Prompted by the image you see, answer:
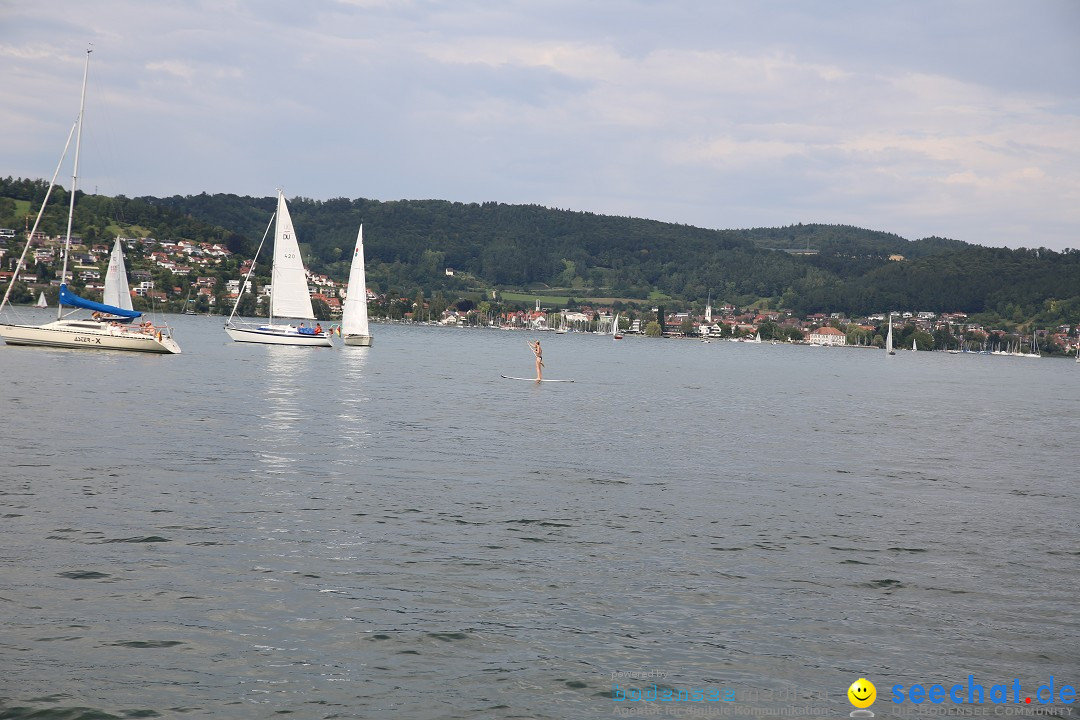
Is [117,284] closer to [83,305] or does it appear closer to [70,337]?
[83,305]

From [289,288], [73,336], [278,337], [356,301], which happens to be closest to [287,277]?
[289,288]

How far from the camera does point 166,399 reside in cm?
3681

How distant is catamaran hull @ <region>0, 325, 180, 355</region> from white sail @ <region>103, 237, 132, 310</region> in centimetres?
346

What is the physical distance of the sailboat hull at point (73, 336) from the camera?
61375 mm

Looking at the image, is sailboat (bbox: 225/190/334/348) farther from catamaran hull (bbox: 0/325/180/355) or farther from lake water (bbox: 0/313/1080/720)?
lake water (bbox: 0/313/1080/720)

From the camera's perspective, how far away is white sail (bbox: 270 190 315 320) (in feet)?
257

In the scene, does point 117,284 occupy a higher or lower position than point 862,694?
higher

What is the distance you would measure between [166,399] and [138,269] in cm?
15325

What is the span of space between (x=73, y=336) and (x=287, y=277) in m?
20.4

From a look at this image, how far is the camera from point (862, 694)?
9883 mm

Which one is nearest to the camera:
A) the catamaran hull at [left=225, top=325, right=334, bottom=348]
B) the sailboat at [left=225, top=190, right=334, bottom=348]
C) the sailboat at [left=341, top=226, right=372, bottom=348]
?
the sailboat at [left=225, top=190, right=334, bottom=348]

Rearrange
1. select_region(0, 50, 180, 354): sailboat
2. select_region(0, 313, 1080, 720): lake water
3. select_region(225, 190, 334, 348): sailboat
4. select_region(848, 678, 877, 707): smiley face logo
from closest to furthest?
select_region(848, 678, 877, 707): smiley face logo < select_region(0, 313, 1080, 720): lake water < select_region(0, 50, 180, 354): sailboat < select_region(225, 190, 334, 348): sailboat

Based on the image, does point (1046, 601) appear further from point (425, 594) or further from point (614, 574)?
point (425, 594)

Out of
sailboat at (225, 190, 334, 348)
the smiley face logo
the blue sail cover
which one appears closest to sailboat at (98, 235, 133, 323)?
the blue sail cover
